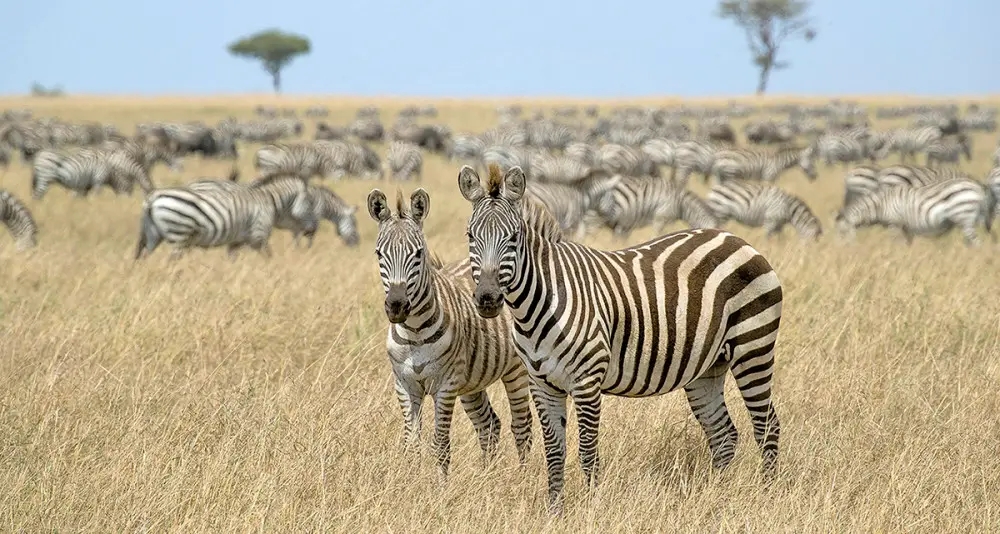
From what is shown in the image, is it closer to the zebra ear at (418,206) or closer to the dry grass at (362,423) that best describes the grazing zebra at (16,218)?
the dry grass at (362,423)

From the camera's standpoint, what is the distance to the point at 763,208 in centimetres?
1608

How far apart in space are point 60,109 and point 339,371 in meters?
53.3

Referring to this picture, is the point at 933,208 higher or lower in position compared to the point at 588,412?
lower

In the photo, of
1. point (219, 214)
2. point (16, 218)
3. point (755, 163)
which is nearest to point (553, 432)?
point (219, 214)

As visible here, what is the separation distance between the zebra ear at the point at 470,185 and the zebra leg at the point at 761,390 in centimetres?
155

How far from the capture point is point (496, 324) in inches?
218

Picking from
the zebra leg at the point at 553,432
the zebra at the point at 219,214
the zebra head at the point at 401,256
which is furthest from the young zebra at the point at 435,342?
the zebra at the point at 219,214

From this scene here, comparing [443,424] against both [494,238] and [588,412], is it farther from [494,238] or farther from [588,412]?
[494,238]

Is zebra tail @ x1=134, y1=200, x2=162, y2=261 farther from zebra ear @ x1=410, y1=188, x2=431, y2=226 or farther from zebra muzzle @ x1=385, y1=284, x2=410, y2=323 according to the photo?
zebra muzzle @ x1=385, y1=284, x2=410, y2=323

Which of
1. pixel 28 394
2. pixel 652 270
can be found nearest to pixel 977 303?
pixel 652 270

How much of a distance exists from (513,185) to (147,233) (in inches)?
345

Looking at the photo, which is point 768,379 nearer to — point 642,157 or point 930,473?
point 930,473

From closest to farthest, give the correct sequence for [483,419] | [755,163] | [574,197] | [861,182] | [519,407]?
[519,407] < [483,419] < [574,197] < [861,182] < [755,163]

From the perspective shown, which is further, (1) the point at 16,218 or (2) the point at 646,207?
(2) the point at 646,207
